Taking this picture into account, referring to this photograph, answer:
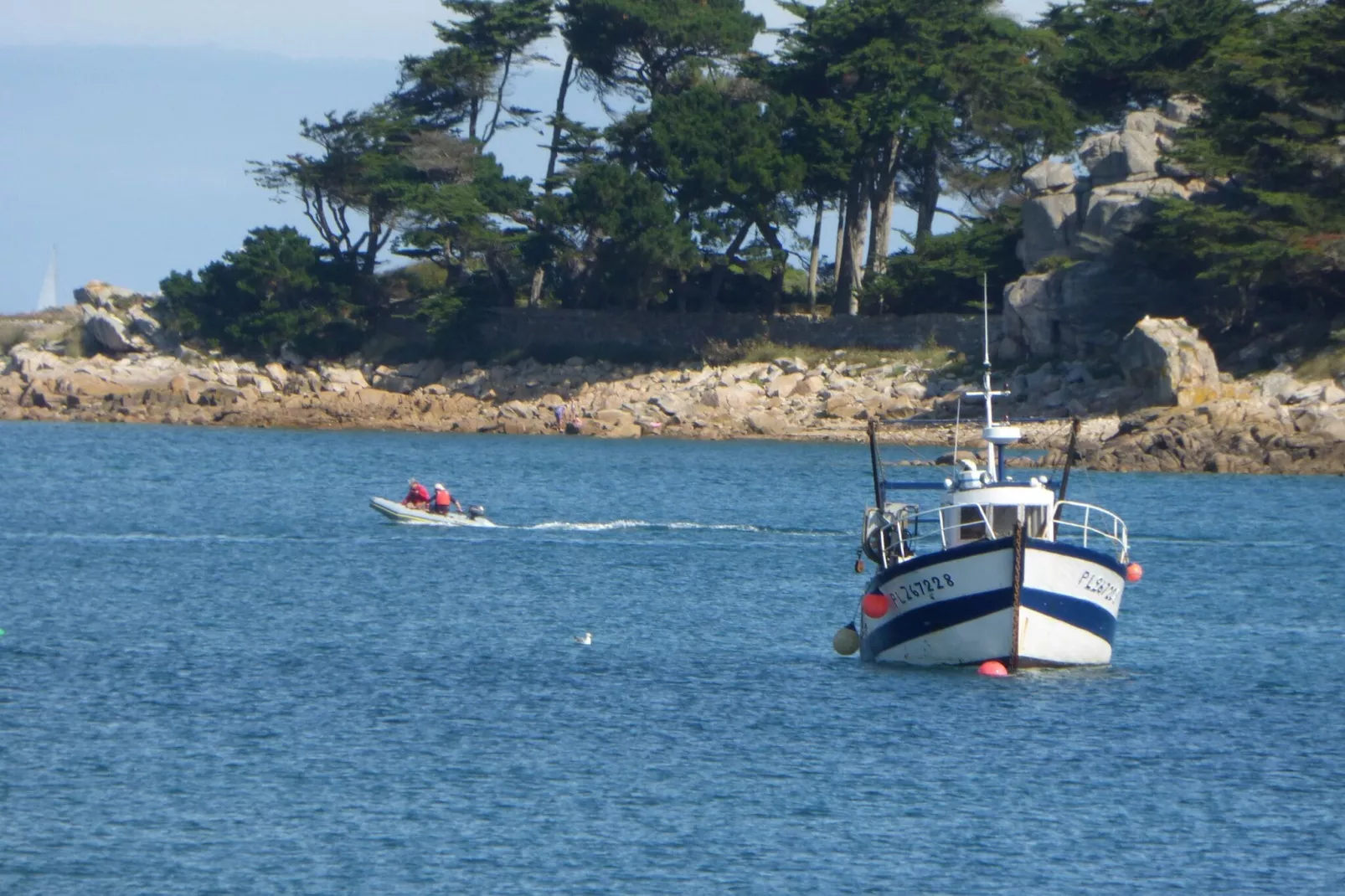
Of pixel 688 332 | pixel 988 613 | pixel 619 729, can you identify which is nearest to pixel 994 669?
pixel 988 613

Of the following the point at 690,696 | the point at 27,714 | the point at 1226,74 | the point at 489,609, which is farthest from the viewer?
the point at 1226,74

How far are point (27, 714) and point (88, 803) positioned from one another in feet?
12.9

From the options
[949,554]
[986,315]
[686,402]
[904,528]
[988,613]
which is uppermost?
[986,315]

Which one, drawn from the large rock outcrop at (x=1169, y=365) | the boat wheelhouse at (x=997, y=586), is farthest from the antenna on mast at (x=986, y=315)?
the large rock outcrop at (x=1169, y=365)

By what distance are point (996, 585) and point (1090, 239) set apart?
43.0 meters

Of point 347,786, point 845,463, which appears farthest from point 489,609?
point 845,463

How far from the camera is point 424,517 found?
41094 mm

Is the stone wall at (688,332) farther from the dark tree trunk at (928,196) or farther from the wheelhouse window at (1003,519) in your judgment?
the wheelhouse window at (1003,519)

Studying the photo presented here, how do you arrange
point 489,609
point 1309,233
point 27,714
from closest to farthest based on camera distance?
1. point 27,714
2. point 489,609
3. point 1309,233

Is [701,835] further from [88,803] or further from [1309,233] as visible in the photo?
[1309,233]

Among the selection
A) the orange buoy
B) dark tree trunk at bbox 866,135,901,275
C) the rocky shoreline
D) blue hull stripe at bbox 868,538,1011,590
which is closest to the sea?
the orange buoy

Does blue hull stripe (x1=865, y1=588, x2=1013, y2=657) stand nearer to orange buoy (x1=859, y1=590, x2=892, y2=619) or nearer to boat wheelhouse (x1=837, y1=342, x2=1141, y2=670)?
boat wheelhouse (x1=837, y1=342, x2=1141, y2=670)

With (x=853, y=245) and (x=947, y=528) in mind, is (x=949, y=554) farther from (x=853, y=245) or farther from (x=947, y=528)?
(x=853, y=245)

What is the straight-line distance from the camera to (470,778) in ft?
58.2
